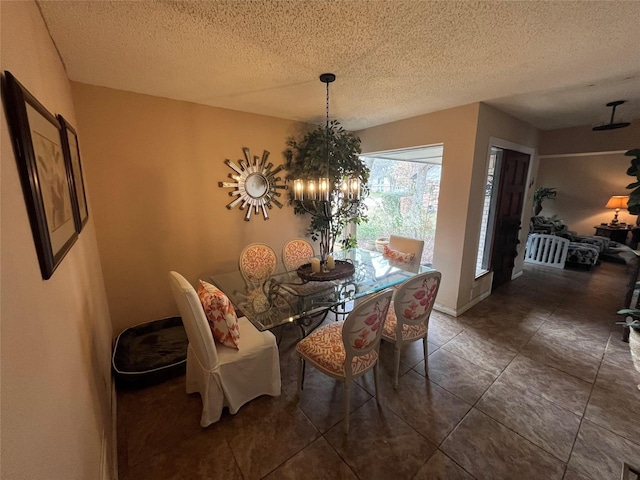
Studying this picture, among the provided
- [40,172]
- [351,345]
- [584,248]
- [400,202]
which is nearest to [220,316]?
[351,345]

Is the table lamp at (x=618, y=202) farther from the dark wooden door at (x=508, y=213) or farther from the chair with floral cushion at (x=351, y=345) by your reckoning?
the chair with floral cushion at (x=351, y=345)

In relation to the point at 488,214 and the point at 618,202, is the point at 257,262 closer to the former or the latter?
the point at 488,214

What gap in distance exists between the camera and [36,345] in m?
0.73

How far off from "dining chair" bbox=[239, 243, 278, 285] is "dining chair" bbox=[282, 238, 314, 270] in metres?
0.16

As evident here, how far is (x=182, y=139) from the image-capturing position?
8.71 ft

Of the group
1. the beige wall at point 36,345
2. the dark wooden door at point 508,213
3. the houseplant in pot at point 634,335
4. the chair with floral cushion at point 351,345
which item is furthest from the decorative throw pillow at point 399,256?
the beige wall at point 36,345

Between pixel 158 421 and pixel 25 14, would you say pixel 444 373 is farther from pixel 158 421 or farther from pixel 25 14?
pixel 25 14

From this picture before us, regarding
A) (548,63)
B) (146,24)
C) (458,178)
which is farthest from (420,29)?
(458,178)

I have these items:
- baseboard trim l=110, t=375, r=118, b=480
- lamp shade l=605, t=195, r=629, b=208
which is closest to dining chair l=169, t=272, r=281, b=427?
baseboard trim l=110, t=375, r=118, b=480

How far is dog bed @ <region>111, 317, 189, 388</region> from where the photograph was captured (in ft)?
6.51

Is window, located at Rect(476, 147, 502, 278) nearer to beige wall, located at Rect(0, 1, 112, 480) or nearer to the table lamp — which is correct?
beige wall, located at Rect(0, 1, 112, 480)

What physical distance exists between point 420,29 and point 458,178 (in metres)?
1.80

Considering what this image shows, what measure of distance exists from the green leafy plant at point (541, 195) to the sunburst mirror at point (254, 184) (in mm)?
6734

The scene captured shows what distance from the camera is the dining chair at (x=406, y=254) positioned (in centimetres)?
285
